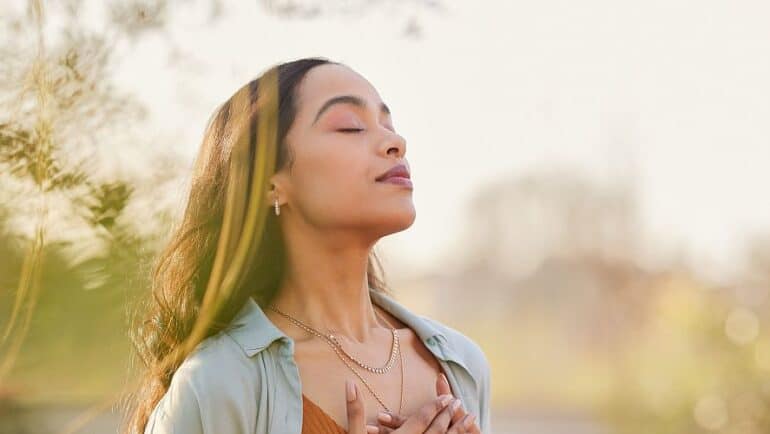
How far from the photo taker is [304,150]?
5.58 ft

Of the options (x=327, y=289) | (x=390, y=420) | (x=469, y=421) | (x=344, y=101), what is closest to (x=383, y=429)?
(x=390, y=420)

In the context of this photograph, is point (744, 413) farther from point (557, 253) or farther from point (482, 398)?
point (482, 398)

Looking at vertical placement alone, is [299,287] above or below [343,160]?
below

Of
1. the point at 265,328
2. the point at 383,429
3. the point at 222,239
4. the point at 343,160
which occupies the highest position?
the point at 343,160

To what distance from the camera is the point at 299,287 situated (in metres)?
1.75

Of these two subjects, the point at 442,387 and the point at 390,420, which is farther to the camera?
the point at 442,387

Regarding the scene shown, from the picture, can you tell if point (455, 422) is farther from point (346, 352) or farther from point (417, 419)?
point (346, 352)

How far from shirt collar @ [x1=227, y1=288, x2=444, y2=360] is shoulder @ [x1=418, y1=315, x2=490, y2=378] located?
0.05 ft

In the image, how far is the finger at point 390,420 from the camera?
159 centimetres

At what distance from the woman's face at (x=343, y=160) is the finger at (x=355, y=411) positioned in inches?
9.5

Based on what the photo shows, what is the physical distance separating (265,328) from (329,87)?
39 centimetres

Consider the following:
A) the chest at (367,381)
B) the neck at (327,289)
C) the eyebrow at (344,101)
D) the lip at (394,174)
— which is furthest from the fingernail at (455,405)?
the eyebrow at (344,101)

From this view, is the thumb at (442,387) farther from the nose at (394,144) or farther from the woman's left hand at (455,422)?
Answer: the nose at (394,144)

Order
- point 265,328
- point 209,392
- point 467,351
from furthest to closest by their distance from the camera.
Answer: point 467,351 < point 265,328 < point 209,392
